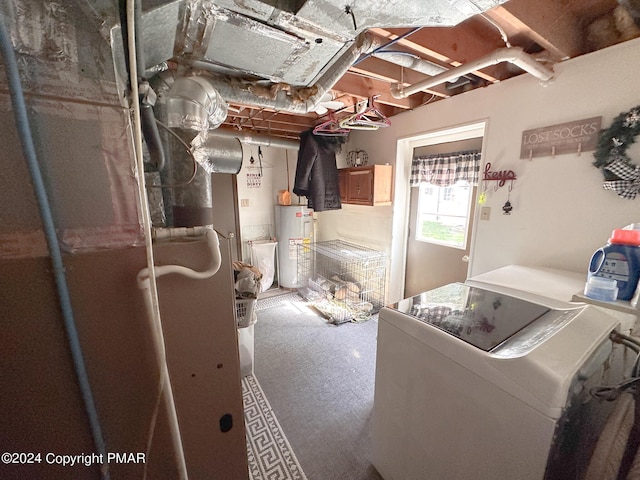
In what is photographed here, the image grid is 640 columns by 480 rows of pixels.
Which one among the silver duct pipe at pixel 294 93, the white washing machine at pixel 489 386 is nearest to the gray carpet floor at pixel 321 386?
the white washing machine at pixel 489 386

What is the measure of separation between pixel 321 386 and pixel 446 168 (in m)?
2.18

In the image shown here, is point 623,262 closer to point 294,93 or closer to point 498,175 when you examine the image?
point 498,175

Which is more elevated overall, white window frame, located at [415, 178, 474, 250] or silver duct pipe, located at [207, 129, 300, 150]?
silver duct pipe, located at [207, 129, 300, 150]

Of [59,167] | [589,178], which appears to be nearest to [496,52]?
[589,178]

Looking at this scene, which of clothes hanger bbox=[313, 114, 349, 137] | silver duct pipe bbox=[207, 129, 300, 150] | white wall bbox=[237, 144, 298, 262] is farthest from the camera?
white wall bbox=[237, 144, 298, 262]

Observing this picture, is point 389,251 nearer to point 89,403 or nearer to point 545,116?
point 545,116

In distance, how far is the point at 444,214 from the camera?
7.90 ft

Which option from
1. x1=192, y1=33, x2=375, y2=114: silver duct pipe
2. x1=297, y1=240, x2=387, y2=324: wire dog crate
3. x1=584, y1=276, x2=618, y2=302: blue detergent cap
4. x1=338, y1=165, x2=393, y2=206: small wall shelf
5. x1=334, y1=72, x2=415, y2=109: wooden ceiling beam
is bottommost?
x1=297, y1=240, x2=387, y2=324: wire dog crate

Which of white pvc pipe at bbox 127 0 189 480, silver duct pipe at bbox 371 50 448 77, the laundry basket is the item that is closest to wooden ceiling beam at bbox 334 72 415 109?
silver duct pipe at bbox 371 50 448 77

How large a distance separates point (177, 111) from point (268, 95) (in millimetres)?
771

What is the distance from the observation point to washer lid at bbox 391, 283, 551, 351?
2.67ft

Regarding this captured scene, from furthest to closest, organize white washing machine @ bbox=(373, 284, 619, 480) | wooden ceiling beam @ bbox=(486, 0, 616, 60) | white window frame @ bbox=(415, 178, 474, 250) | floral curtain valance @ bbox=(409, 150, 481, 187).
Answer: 1. white window frame @ bbox=(415, 178, 474, 250)
2. floral curtain valance @ bbox=(409, 150, 481, 187)
3. wooden ceiling beam @ bbox=(486, 0, 616, 60)
4. white washing machine @ bbox=(373, 284, 619, 480)

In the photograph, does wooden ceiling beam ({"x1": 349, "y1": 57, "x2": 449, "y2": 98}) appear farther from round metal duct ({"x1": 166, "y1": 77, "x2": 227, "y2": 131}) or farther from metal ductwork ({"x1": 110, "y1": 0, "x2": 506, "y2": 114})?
round metal duct ({"x1": 166, "y1": 77, "x2": 227, "y2": 131})

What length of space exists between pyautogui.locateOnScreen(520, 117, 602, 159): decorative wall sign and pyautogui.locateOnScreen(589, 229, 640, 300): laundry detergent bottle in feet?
2.51
